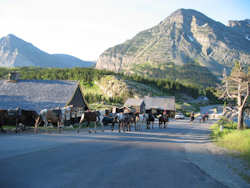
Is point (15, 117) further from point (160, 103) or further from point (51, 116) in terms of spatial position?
point (160, 103)

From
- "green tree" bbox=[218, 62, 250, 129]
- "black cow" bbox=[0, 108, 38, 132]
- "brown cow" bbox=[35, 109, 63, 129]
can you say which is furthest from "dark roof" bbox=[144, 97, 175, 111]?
"black cow" bbox=[0, 108, 38, 132]

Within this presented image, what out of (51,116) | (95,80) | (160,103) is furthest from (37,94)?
(95,80)

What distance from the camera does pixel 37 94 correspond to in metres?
37.2

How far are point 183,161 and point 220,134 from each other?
1437cm

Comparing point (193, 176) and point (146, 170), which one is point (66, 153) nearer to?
point (146, 170)

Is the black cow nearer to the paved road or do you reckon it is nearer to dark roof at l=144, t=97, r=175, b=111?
the paved road

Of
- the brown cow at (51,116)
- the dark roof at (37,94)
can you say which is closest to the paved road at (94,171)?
the brown cow at (51,116)

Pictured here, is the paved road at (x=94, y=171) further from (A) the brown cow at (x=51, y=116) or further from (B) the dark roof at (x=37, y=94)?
(B) the dark roof at (x=37, y=94)

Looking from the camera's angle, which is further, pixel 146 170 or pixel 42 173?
pixel 146 170

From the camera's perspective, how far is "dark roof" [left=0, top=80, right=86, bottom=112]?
115 feet

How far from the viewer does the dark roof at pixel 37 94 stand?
35.0 meters

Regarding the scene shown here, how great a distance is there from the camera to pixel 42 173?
7473 millimetres

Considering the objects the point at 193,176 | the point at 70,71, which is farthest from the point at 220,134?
the point at 70,71

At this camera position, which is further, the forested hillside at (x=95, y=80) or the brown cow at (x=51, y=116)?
the forested hillside at (x=95, y=80)
